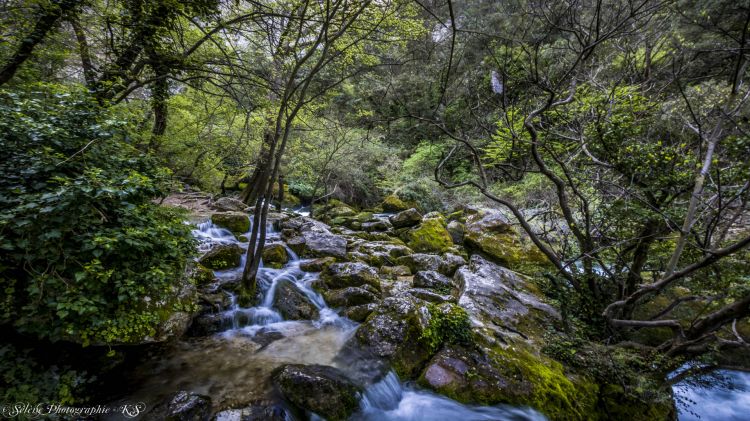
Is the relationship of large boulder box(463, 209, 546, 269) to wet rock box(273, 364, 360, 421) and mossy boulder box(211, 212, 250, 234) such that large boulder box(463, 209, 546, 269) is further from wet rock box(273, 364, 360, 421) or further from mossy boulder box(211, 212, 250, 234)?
mossy boulder box(211, 212, 250, 234)

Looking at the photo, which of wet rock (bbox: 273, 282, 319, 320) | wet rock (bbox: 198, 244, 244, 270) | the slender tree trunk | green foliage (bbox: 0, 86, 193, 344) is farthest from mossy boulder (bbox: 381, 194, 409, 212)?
the slender tree trunk

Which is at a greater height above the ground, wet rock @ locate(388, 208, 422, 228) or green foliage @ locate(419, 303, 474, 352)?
wet rock @ locate(388, 208, 422, 228)

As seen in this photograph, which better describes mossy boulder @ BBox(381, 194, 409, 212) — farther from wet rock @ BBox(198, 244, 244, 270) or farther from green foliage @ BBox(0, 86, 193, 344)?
green foliage @ BBox(0, 86, 193, 344)

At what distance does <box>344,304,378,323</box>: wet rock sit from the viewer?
18.8 ft

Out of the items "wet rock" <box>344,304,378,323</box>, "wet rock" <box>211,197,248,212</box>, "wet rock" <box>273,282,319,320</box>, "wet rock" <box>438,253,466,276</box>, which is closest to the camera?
"wet rock" <box>344,304,378,323</box>

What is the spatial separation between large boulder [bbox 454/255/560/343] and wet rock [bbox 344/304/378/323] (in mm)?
1819

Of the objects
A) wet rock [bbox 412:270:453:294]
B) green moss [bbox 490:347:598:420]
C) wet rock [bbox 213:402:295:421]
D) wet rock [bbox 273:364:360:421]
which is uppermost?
wet rock [bbox 412:270:453:294]

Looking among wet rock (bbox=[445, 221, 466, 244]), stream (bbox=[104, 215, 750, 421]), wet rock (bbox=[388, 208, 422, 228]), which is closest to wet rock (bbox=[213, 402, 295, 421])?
stream (bbox=[104, 215, 750, 421])

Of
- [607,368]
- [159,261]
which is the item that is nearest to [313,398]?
[159,261]

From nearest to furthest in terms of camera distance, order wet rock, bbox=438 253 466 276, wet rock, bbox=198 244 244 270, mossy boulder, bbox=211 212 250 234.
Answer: wet rock, bbox=198 244 244 270, wet rock, bbox=438 253 466 276, mossy boulder, bbox=211 212 250 234

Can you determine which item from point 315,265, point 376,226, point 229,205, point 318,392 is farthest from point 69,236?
point 376,226

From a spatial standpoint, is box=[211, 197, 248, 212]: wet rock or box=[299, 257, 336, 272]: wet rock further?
box=[211, 197, 248, 212]: wet rock

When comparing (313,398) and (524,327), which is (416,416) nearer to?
(313,398)

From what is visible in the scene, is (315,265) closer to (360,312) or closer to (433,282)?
(360,312)
